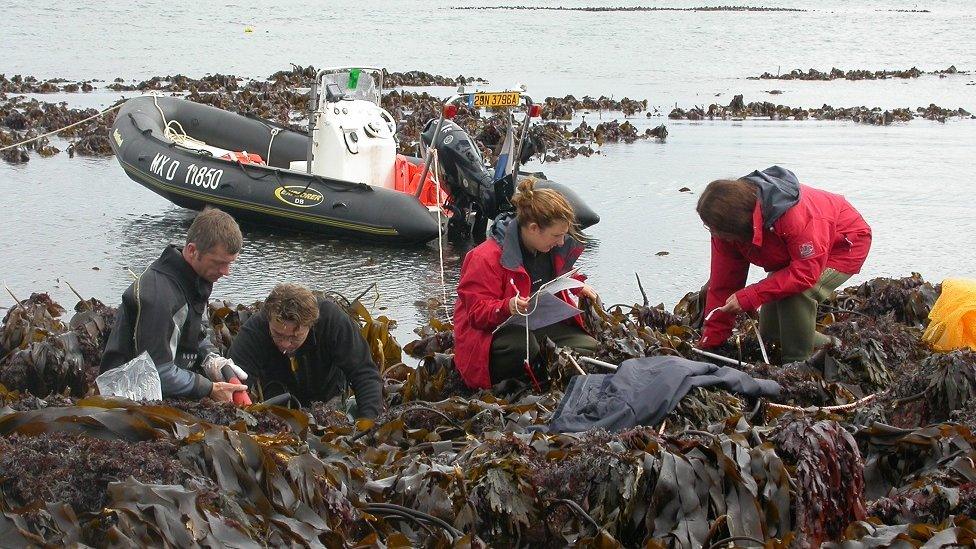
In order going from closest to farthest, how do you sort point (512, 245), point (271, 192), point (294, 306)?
point (294, 306), point (512, 245), point (271, 192)

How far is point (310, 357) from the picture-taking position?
480 cm

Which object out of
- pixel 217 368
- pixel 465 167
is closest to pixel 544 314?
pixel 217 368

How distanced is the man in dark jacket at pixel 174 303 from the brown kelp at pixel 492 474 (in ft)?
1.13

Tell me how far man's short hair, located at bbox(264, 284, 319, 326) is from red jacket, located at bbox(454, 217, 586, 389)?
0.90 meters

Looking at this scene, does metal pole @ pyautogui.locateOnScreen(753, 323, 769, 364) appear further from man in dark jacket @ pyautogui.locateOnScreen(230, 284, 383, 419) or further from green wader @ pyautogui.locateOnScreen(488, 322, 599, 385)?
man in dark jacket @ pyautogui.locateOnScreen(230, 284, 383, 419)

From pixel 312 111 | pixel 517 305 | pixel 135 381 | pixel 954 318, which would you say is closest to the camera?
pixel 135 381

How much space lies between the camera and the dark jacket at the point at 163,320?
421 centimetres

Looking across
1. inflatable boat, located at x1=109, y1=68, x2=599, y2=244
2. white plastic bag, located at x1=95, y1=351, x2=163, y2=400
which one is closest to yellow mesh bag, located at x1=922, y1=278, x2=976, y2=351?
white plastic bag, located at x1=95, y1=351, x2=163, y2=400

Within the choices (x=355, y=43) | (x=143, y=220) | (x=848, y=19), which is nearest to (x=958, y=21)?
(x=848, y=19)

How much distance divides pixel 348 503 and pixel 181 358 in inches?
58.9

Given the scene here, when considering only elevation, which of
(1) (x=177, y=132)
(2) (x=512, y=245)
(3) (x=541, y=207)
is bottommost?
(1) (x=177, y=132)

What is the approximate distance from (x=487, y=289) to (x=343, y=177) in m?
6.00

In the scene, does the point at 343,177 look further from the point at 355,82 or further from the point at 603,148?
the point at 603,148

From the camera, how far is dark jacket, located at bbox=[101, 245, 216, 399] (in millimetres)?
4207
